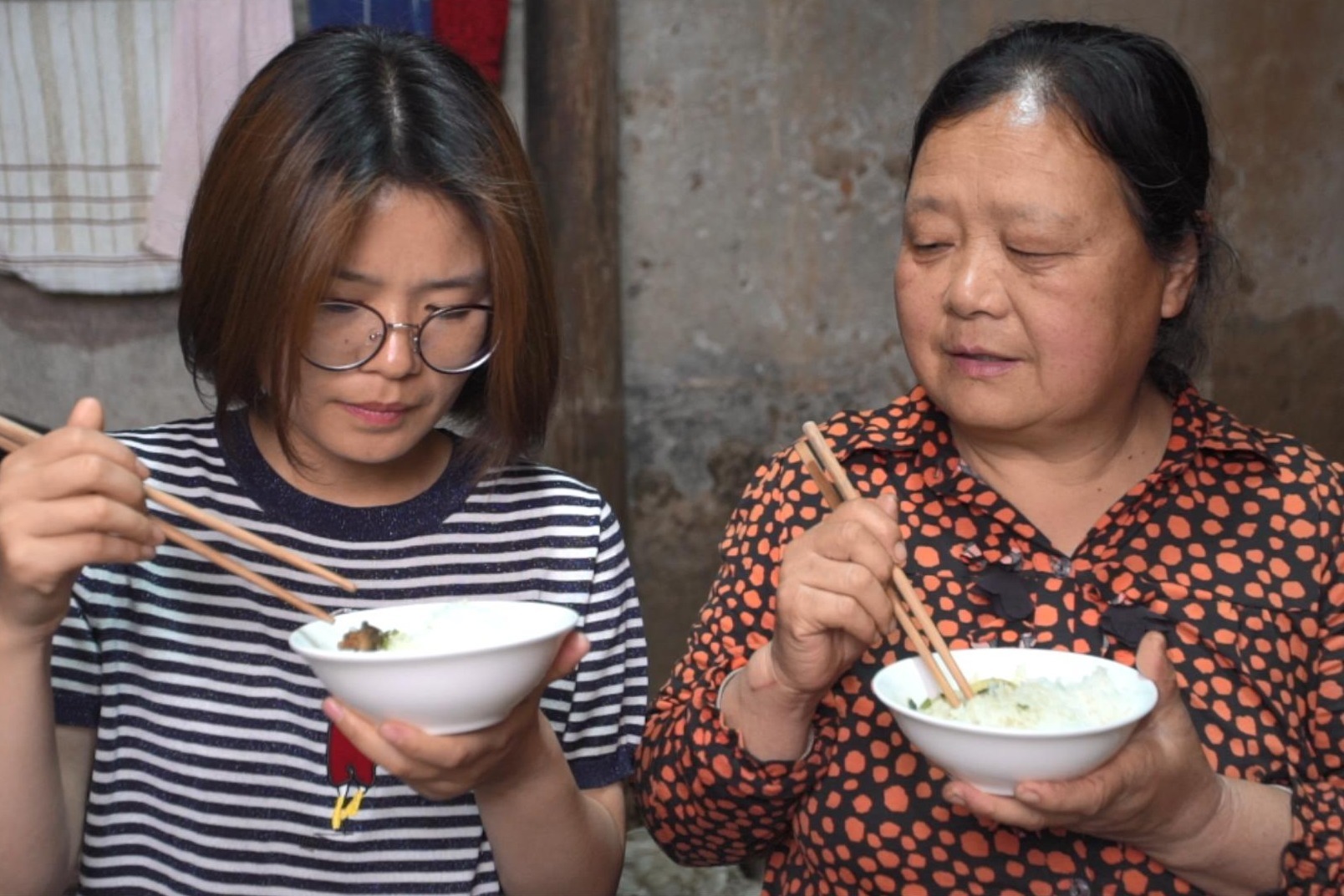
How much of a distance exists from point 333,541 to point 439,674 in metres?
0.57

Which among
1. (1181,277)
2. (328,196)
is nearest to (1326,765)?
(1181,277)

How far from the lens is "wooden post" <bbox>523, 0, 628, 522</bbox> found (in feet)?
12.2

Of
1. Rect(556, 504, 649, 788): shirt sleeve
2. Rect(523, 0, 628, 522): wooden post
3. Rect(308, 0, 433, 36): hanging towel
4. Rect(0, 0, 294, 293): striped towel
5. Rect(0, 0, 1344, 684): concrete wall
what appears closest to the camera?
Rect(556, 504, 649, 788): shirt sleeve

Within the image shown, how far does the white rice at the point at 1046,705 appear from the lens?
1.65 metres

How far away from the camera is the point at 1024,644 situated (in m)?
1.99

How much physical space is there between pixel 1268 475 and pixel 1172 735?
22.7 inches

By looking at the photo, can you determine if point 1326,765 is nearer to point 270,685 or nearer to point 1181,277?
point 1181,277

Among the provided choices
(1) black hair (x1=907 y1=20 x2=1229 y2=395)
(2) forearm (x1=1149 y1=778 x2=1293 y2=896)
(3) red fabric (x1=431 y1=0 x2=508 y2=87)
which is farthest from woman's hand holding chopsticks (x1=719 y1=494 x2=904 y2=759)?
(3) red fabric (x1=431 y1=0 x2=508 y2=87)

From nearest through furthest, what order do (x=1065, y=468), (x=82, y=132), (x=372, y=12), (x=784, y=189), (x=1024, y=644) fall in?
(x=1024, y=644) < (x=1065, y=468) < (x=372, y=12) < (x=82, y=132) < (x=784, y=189)

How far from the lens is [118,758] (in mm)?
1902

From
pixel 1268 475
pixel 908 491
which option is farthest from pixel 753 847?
pixel 1268 475

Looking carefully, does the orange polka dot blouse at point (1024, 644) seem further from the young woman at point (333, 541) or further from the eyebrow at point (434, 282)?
the eyebrow at point (434, 282)

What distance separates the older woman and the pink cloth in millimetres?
2006

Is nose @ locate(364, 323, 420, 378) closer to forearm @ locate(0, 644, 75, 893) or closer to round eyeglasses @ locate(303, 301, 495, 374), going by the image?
round eyeglasses @ locate(303, 301, 495, 374)
